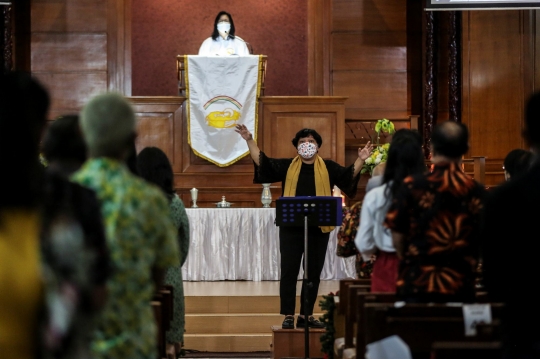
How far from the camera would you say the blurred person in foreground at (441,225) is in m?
3.52

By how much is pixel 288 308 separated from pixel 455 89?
518 cm

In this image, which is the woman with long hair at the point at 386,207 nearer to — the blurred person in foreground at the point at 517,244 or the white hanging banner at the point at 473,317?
the white hanging banner at the point at 473,317

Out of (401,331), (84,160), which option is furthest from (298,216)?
(84,160)

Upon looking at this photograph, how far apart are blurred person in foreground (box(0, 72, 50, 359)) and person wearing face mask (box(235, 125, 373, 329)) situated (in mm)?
4848

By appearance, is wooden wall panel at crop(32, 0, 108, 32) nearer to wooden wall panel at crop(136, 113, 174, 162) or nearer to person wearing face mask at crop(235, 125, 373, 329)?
wooden wall panel at crop(136, 113, 174, 162)

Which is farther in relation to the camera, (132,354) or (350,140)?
(350,140)

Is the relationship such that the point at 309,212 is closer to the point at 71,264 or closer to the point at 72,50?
the point at 71,264

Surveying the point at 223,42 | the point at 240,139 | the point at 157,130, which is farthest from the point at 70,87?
the point at 240,139

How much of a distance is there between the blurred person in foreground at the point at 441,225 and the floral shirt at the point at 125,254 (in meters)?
1.30

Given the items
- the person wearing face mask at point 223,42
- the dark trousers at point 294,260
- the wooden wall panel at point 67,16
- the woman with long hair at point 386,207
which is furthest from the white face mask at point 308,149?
the wooden wall panel at point 67,16

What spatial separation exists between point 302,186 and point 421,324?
3734 mm

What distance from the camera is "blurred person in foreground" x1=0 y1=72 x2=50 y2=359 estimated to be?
1.88 metres

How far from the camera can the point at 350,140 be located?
11672 millimetres

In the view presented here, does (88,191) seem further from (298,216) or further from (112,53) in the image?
(112,53)
